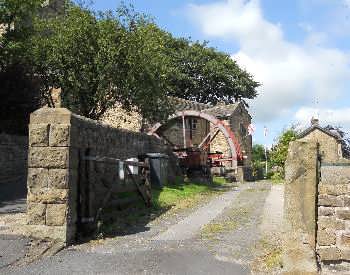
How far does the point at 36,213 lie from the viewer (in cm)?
791

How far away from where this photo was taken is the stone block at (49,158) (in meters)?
7.98

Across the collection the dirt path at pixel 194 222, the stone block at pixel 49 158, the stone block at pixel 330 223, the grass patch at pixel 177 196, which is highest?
the stone block at pixel 49 158

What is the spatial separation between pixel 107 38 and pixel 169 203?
24.8 feet

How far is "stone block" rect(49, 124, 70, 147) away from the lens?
8.01 meters

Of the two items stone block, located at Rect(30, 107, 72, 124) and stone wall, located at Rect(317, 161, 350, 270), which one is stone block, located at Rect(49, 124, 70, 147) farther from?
stone wall, located at Rect(317, 161, 350, 270)

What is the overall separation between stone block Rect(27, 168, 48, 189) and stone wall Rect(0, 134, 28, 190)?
317 inches

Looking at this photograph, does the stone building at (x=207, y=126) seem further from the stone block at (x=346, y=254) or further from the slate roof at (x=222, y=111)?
the stone block at (x=346, y=254)

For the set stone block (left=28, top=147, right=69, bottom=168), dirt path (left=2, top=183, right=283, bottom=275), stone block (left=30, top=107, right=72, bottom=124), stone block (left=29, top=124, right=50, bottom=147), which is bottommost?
dirt path (left=2, top=183, right=283, bottom=275)

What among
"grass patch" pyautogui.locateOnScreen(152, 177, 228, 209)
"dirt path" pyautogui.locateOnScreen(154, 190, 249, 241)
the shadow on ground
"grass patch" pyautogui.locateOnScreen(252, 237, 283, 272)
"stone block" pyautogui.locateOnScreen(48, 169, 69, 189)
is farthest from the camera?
"grass patch" pyautogui.locateOnScreen(152, 177, 228, 209)

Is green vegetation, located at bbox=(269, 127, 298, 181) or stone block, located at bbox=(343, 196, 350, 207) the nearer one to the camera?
stone block, located at bbox=(343, 196, 350, 207)

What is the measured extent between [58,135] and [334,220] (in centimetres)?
448

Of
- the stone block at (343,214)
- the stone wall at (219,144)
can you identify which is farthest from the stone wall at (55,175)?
the stone wall at (219,144)

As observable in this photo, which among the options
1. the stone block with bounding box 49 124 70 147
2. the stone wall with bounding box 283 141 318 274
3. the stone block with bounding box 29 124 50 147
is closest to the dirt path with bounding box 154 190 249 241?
the stone block with bounding box 49 124 70 147

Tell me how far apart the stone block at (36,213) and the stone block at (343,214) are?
4.53 meters
